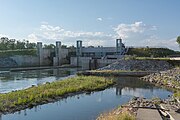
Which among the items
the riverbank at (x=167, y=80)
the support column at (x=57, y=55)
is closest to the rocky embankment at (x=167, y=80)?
the riverbank at (x=167, y=80)

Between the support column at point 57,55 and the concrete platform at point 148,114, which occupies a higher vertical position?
the support column at point 57,55

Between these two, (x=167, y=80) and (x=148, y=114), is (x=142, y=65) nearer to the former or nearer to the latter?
(x=167, y=80)

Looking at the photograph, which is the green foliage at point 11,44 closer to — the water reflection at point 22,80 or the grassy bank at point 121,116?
the water reflection at point 22,80

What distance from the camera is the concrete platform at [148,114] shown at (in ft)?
37.9

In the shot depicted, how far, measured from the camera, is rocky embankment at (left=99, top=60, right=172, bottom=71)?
43.2m

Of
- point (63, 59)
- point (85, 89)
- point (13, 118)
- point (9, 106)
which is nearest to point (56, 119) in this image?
point (13, 118)

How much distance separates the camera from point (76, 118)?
14.9 metres

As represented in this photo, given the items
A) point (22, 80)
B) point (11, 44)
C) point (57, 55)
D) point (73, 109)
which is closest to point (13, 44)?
point (11, 44)

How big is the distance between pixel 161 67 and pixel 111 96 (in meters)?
22.8

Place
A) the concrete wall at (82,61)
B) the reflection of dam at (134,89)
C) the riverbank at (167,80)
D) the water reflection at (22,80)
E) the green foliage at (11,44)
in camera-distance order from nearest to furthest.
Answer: the reflection of dam at (134,89), the riverbank at (167,80), the water reflection at (22,80), the concrete wall at (82,61), the green foliage at (11,44)

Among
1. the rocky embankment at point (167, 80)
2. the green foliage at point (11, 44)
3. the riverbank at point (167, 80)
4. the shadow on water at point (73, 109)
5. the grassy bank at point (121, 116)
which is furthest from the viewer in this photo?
the green foliage at point (11, 44)

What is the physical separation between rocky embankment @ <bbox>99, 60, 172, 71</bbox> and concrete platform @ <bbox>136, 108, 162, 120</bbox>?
97.2 ft

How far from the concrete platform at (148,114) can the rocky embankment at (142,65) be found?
2961 centimetres

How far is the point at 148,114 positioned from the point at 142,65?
3252 cm
